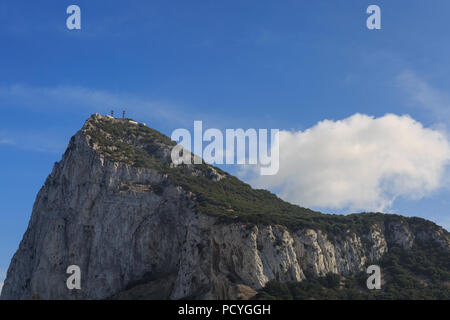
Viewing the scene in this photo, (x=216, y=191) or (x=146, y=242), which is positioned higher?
(x=216, y=191)

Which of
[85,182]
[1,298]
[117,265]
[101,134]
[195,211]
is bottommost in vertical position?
[1,298]

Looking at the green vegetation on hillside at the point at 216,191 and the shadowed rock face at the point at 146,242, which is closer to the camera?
the shadowed rock face at the point at 146,242

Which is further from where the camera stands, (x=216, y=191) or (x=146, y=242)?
(x=216, y=191)

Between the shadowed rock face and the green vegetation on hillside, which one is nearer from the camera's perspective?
the shadowed rock face

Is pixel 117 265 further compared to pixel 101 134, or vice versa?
pixel 101 134

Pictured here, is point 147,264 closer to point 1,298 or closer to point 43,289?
point 43,289

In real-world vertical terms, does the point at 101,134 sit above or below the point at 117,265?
above
